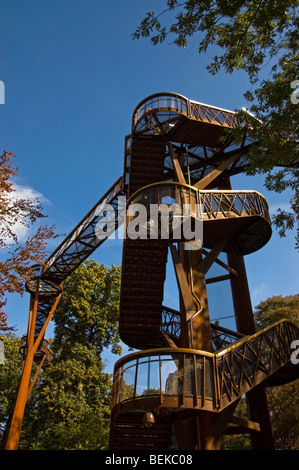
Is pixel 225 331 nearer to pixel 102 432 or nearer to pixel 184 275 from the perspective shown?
pixel 184 275

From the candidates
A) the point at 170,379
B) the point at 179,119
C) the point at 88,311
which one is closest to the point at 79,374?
the point at 88,311

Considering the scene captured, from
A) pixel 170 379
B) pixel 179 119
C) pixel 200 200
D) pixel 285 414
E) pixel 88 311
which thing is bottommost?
pixel 170 379

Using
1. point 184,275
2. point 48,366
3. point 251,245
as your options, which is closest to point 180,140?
point 251,245

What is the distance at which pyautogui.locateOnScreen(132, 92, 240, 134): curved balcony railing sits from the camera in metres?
12.8

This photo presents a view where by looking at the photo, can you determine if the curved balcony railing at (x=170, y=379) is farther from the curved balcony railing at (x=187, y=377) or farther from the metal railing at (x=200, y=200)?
the metal railing at (x=200, y=200)

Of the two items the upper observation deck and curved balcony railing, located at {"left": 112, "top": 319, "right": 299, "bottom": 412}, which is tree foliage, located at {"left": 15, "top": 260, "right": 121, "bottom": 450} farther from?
the upper observation deck

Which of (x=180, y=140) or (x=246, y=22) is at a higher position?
(x=180, y=140)

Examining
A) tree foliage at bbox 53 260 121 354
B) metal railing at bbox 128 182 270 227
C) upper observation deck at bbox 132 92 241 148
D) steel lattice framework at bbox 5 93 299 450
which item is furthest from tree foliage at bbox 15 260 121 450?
upper observation deck at bbox 132 92 241 148

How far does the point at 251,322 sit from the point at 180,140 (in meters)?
7.31

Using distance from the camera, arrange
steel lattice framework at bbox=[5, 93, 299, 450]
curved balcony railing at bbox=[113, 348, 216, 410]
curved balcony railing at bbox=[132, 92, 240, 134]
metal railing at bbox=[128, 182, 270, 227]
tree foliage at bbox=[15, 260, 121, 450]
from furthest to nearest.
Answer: tree foliage at bbox=[15, 260, 121, 450], curved balcony railing at bbox=[132, 92, 240, 134], metal railing at bbox=[128, 182, 270, 227], steel lattice framework at bbox=[5, 93, 299, 450], curved balcony railing at bbox=[113, 348, 216, 410]

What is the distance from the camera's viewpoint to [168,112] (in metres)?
12.8

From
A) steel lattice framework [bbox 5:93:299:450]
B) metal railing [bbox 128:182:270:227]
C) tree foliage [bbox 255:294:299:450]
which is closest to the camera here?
steel lattice framework [bbox 5:93:299:450]

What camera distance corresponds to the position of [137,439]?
877cm

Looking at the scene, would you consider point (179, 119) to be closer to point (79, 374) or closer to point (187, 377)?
point (187, 377)
